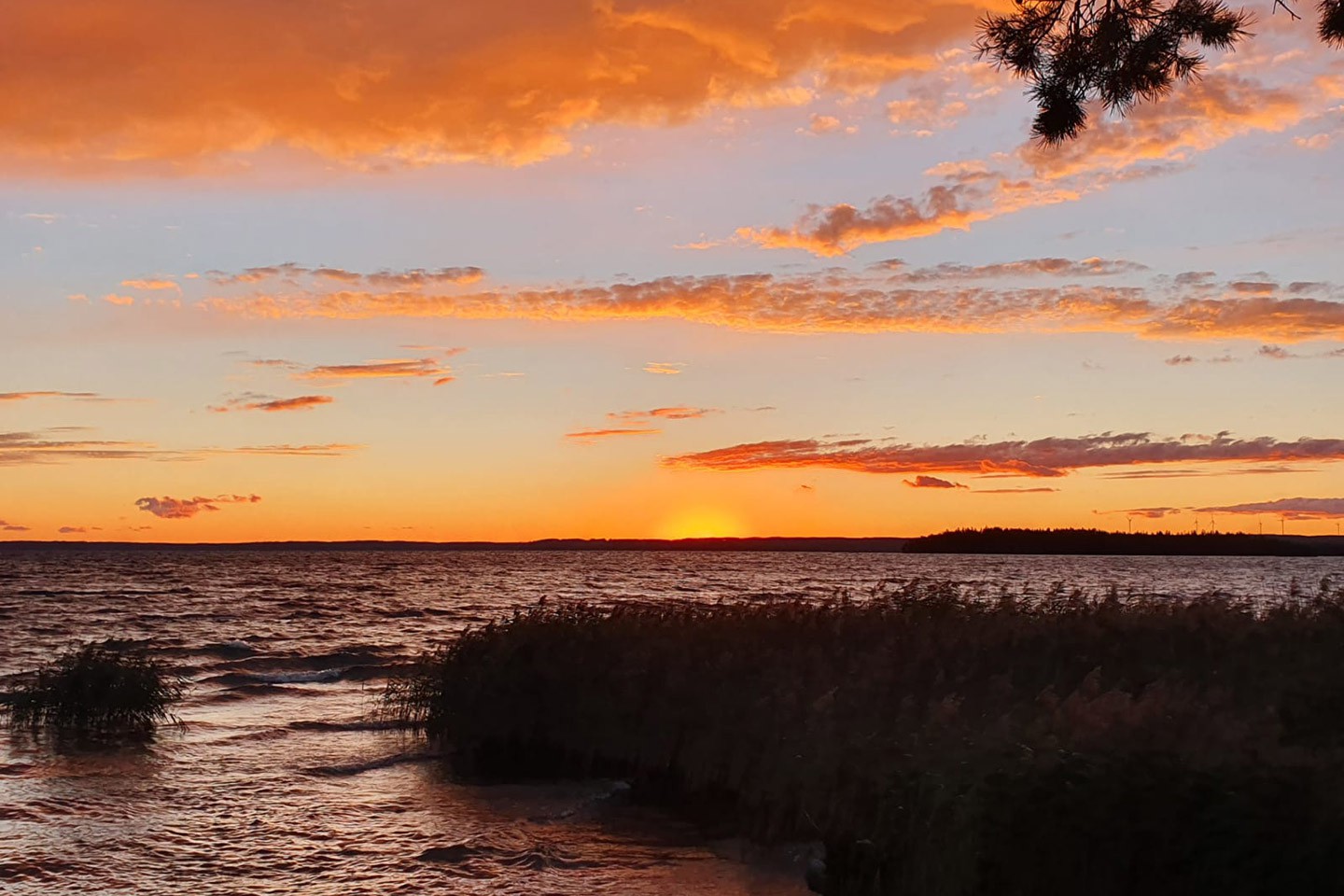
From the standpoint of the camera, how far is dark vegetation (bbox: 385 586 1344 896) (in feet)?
30.1

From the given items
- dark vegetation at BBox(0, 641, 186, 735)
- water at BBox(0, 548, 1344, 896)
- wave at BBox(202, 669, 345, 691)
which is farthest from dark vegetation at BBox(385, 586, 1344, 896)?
wave at BBox(202, 669, 345, 691)

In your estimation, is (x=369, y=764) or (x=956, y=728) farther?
(x=369, y=764)

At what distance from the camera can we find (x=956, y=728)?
11.5 m

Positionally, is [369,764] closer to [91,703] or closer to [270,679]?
[91,703]

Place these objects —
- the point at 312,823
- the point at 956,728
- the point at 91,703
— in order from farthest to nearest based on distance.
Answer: the point at 91,703 → the point at 312,823 → the point at 956,728

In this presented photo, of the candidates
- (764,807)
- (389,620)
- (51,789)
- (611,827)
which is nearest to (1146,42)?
(764,807)

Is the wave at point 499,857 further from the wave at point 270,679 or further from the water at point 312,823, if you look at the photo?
the wave at point 270,679

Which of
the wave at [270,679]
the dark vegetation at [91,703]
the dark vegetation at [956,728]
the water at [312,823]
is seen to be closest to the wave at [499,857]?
the water at [312,823]

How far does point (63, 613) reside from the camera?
56094 millimetres

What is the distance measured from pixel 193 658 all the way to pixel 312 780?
20.8 m

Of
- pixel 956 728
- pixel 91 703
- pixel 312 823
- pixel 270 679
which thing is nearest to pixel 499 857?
pixel 312 823

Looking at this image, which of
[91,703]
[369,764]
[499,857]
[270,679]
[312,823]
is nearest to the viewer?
[499,857]

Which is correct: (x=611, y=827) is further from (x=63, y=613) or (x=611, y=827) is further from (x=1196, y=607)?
(x=63, y=613)

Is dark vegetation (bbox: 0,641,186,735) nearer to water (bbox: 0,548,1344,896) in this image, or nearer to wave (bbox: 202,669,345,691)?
water (bbox: 0,548,1344,896)
